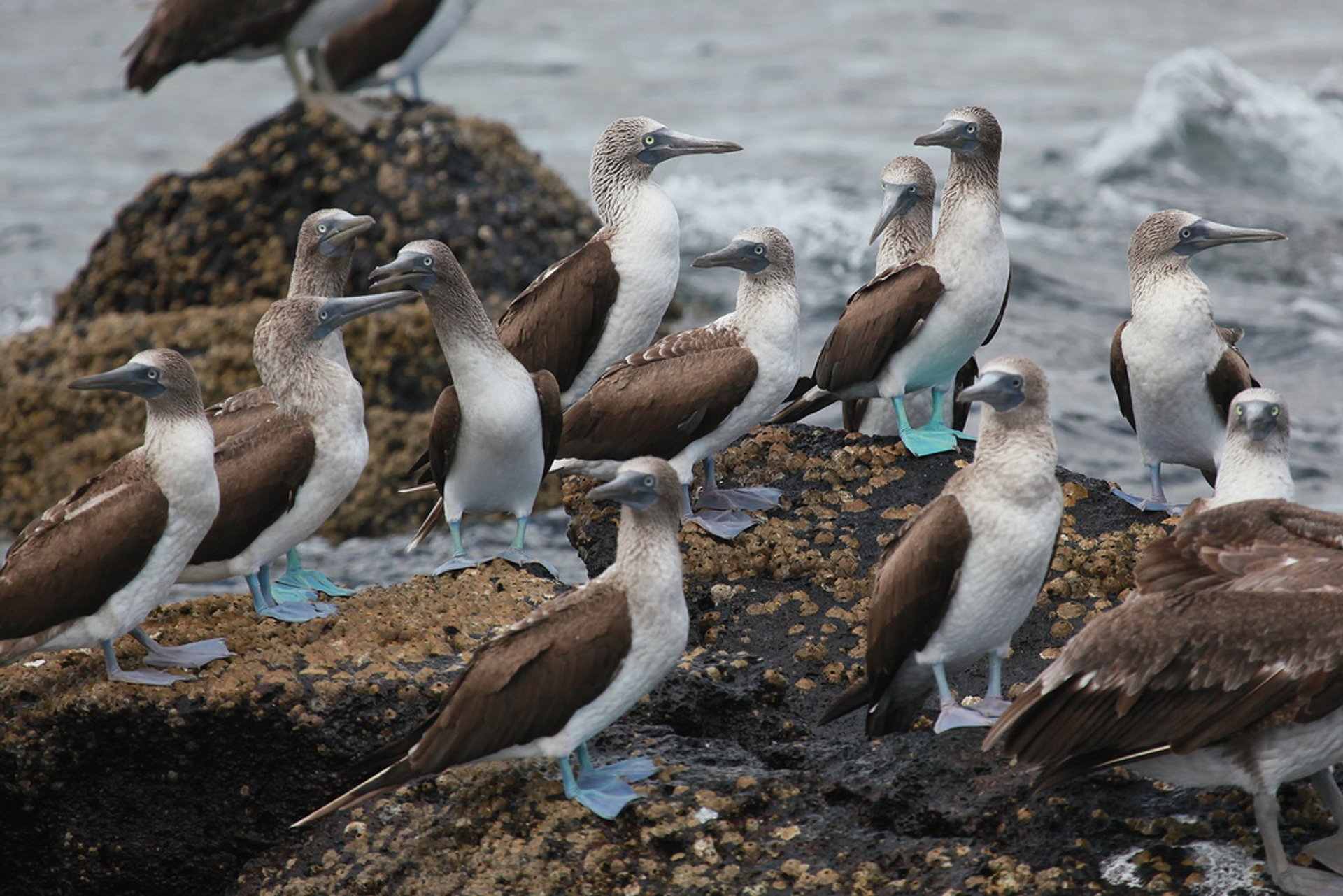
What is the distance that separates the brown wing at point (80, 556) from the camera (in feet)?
18.0

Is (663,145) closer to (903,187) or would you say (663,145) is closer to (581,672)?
(903,187)

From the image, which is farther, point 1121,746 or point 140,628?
point 140,628

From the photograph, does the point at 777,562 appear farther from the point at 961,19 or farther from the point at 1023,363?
the point at 961,19

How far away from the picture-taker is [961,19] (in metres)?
29.9

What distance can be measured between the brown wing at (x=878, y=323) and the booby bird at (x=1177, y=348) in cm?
94

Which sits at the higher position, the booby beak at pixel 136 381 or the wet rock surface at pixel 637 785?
the booby beak at pixel 136 381

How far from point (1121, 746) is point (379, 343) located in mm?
7498

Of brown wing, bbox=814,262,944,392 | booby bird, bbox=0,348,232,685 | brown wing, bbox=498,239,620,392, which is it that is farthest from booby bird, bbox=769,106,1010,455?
booby bird, bbox=0,348,232,685

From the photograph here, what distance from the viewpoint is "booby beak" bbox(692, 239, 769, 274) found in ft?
23.8

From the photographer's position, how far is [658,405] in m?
6.95

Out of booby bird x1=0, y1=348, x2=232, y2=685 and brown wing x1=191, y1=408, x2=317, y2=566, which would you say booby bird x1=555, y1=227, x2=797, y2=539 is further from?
booby bird x1=0, y1=348, x2=232, y2=685

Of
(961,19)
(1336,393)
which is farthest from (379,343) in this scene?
(961,19)

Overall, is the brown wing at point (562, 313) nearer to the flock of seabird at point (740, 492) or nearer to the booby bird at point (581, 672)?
the flock of seabird at point (740, 492)

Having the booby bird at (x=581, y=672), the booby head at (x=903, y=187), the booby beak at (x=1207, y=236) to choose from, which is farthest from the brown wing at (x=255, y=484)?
the booby beak at (x=1207, y=236)
